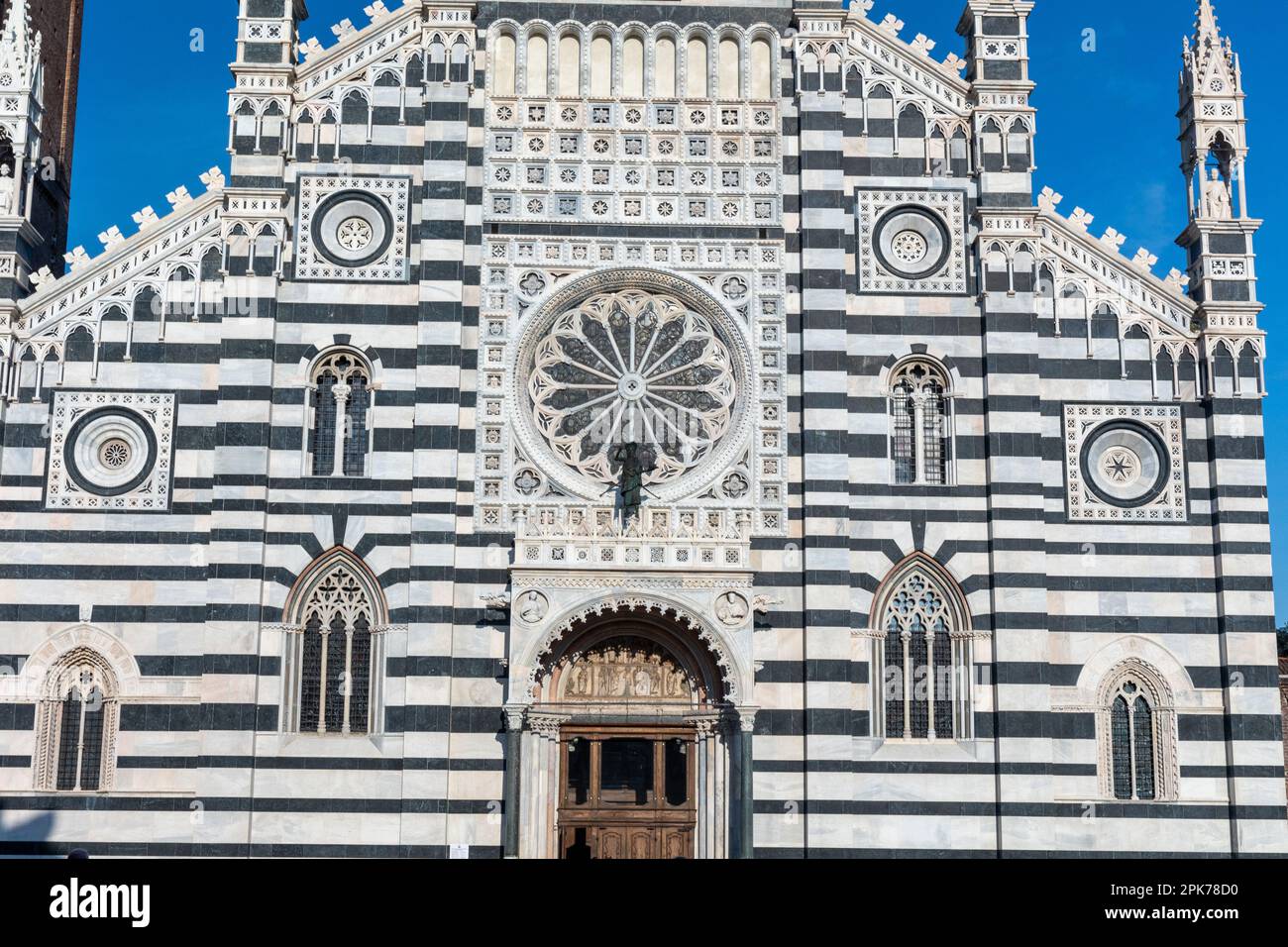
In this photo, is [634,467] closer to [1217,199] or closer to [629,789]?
[629,789]

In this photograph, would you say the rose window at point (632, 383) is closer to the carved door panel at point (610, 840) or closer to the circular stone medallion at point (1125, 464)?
the carved door panel at point (610, 840)

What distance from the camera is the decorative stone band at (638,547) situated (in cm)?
2564

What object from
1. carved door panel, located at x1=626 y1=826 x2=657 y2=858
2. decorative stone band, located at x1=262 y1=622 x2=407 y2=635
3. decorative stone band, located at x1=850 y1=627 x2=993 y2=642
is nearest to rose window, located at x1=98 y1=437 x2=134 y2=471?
decorative stone band, located at x1=262 y1=622 x2=407 y2=635

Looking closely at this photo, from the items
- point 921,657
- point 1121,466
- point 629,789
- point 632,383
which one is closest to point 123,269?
point 632,383

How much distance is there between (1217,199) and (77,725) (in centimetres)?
2245

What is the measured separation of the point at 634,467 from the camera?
26.2m

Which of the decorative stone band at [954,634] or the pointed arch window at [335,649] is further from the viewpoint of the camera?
the decorative stone band at [954,634]

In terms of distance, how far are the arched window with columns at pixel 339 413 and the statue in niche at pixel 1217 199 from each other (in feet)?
51.3

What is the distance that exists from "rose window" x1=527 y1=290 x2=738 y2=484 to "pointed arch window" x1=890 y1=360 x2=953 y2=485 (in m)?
3.00

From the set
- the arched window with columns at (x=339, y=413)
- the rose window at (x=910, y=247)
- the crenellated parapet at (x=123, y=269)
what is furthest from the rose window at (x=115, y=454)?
the rose window at (x=910, y=247)

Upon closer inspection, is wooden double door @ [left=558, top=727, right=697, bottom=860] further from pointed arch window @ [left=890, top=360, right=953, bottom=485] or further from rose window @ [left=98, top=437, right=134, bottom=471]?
rose window @ [left=98, top=437, right=134, bottom=471]

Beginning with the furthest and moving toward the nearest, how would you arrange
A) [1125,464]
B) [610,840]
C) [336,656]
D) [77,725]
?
[1125,464]
[336,656]
[77,725]
[610,840]

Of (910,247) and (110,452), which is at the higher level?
(910,247)
